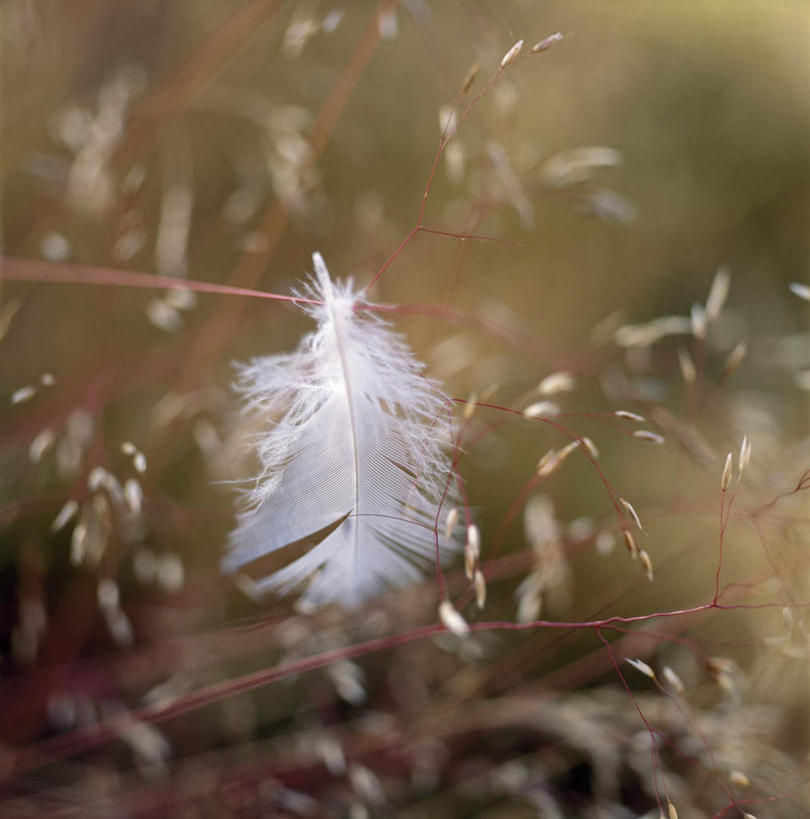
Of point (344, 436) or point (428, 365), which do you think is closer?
point (344, 436)

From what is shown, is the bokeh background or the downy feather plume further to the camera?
the bokeh background

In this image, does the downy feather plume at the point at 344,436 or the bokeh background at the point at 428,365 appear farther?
the bokeh background at the point at 428,365

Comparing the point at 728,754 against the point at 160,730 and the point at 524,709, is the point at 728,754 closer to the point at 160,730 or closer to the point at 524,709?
the point at 524,709

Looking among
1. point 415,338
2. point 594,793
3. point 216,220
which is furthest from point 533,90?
point 594,793
